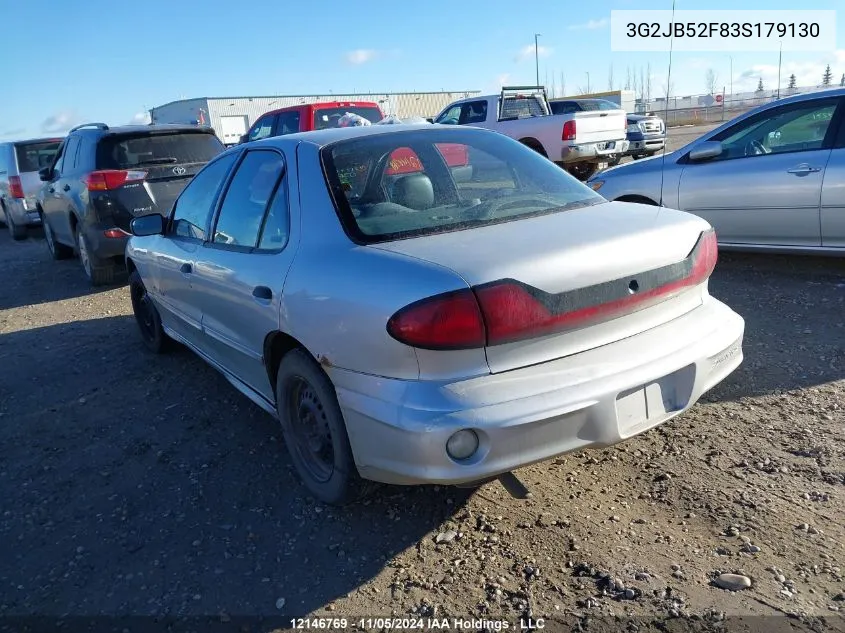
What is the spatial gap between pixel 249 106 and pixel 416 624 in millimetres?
46260

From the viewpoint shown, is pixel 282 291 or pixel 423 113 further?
pixel 423 113

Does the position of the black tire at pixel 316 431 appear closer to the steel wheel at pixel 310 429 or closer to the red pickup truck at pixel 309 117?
the steel wheel at pixel 310 429

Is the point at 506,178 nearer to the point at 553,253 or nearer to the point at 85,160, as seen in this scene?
the point at 553,253

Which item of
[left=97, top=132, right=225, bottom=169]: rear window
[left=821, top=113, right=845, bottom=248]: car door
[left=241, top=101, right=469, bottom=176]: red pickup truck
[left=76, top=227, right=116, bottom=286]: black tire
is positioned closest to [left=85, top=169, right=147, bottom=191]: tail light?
[left=97, top=132, right=225, bottom=169]: rear window

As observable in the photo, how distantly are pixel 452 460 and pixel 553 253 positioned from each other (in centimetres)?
81

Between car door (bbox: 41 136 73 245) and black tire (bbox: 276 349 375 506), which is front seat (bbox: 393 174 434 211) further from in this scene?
car door (bbox: 41 136 73 245)

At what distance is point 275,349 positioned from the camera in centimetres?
314

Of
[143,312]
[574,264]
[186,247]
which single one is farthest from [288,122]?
[574,264]

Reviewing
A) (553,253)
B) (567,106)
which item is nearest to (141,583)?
(553,253)

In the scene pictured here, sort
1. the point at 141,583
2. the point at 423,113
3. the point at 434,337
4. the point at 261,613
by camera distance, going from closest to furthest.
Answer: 1. the point at 434,337
2. the point at 261,613
3. the point at 141,583
4. the point at 423,113

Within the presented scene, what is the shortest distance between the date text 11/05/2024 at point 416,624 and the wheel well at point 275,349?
1.09 meters

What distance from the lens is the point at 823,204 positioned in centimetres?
534

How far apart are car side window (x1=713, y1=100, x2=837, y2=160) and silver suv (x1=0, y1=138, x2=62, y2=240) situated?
11.1m

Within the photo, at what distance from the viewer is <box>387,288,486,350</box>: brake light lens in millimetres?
2225
